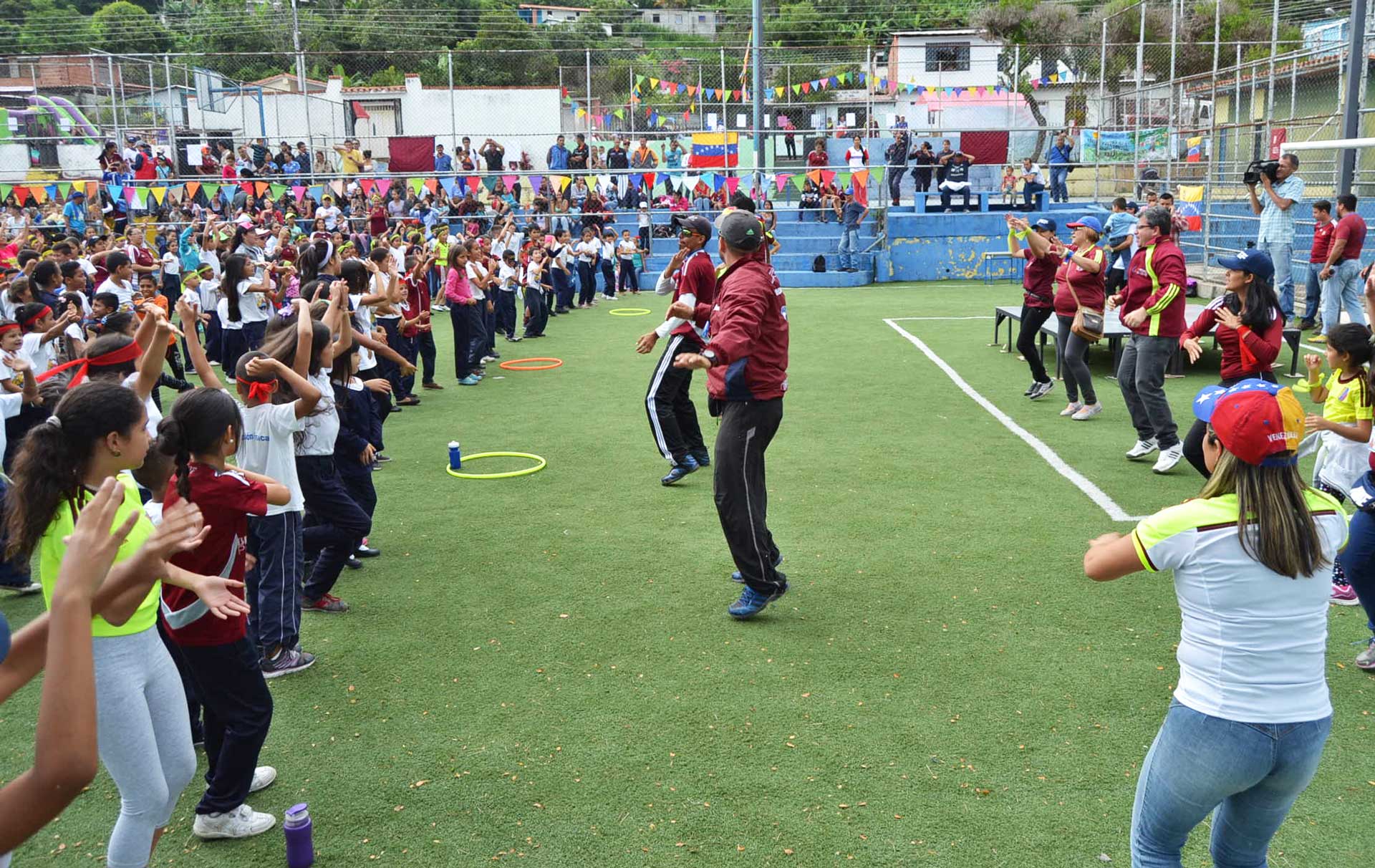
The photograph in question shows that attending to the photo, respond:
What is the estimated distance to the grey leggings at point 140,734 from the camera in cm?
313

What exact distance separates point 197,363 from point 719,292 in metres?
2.72

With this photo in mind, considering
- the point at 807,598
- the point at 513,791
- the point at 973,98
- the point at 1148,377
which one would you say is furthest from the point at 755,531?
the point at 973,98

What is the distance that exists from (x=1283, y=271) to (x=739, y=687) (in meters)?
14.2

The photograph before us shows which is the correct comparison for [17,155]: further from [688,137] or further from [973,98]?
[973,98]

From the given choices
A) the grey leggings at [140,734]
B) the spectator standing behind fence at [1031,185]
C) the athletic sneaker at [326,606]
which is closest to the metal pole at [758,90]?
the spectator standing behind fence at [1031,185]

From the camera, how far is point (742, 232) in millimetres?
5961

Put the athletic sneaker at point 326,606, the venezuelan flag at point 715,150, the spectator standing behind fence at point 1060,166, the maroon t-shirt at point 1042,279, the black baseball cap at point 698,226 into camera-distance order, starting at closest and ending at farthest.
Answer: the athletic sneaker at point 326,606 < the black baseball cap at point 698,226 < the maroon t-shirt at point 1042,279 < the spectator standing behind fence at point 1060,166 < the venezuelan flag at point 715,150

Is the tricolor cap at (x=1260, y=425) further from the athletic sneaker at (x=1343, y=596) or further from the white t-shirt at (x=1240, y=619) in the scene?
the athletic sneaker at (x=1343, y=596)

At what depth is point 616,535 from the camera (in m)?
7.61

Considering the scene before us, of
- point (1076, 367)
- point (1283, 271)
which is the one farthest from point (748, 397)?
point (1283, 271)

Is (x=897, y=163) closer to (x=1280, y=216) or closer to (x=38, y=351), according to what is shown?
(x=1280, y=216)

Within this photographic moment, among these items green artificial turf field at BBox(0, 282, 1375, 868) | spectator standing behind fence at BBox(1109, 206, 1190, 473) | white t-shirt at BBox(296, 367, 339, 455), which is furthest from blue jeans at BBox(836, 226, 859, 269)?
white t-shirt at BBox(296, 367, 339, 455)

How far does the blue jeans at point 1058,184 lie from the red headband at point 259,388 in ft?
84.5

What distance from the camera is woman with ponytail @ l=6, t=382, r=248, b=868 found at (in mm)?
3129
